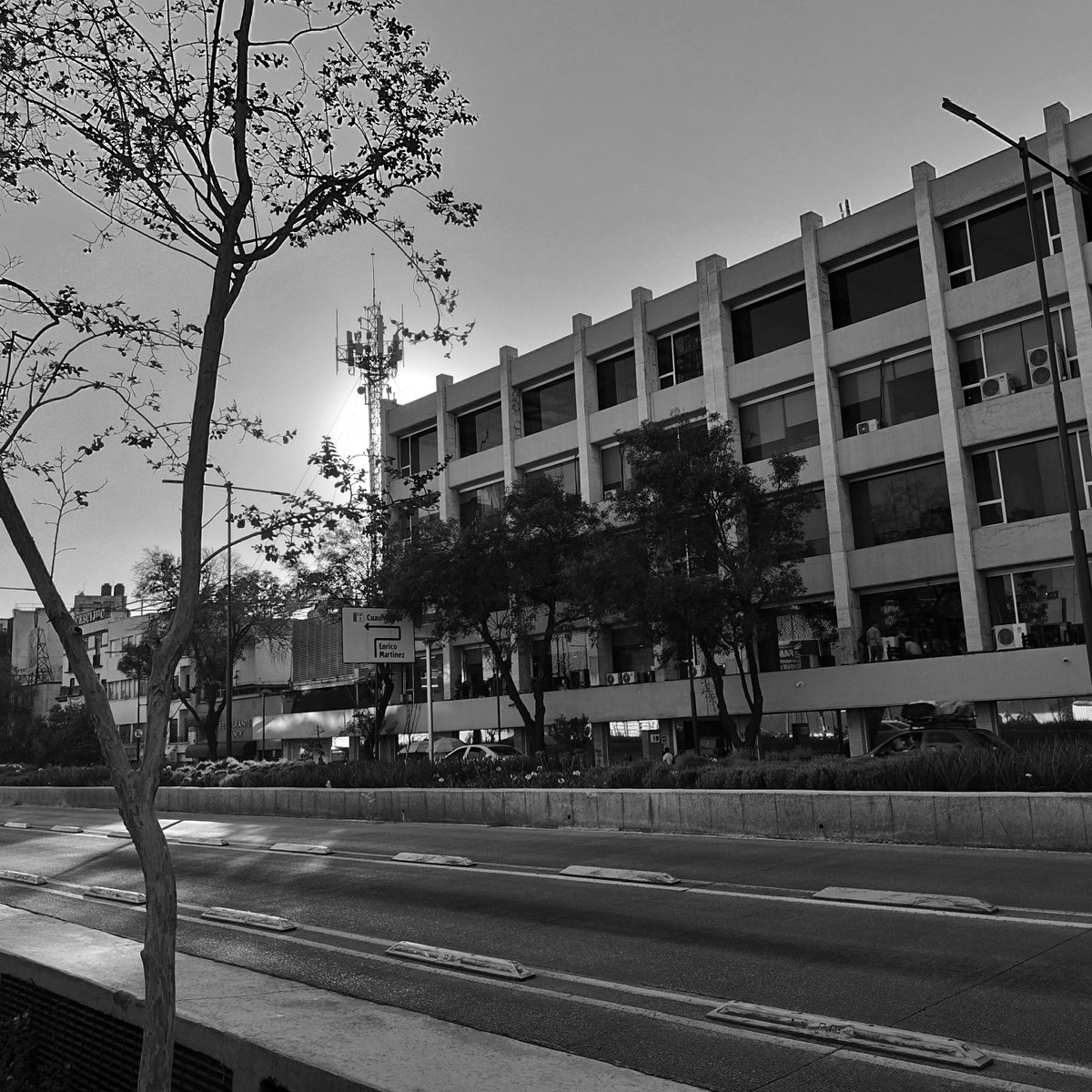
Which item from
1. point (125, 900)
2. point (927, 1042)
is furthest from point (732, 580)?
point (927, 1042)

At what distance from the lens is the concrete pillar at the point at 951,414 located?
31.3 m

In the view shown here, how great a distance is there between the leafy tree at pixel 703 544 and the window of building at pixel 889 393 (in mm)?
3913

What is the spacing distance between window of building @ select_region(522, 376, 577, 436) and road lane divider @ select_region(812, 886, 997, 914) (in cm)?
3402

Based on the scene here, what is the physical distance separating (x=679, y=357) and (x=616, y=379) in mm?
3381

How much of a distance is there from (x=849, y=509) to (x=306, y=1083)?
32.0 metres

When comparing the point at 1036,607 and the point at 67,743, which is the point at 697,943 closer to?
the point at 1036,607

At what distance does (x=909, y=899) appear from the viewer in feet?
34.5

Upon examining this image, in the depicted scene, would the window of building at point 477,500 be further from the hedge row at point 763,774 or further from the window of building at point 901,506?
the window of building at point 901,506

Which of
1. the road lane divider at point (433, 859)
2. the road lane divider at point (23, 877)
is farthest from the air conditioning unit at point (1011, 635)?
the road lane divider at point (23, 877)

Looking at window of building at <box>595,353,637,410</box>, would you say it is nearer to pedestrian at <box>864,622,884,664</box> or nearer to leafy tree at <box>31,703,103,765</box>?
pedestrian at <box>864,622,884,664</box>

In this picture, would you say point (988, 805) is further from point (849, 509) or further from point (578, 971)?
point (849, 509)

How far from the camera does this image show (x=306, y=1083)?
4.77 m

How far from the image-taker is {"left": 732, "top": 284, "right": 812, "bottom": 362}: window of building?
36.8 metres

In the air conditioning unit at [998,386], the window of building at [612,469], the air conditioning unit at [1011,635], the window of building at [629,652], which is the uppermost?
the window of building at [612,469]
